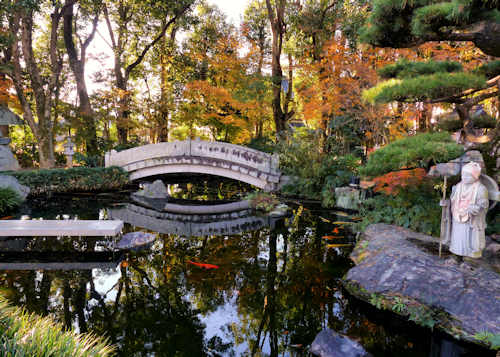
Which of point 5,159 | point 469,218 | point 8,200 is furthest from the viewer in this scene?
point 5,159

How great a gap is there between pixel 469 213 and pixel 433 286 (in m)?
1.03

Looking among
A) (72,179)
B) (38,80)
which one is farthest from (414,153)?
(38,80)

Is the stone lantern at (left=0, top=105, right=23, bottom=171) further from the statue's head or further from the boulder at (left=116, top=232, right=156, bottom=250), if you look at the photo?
the statue's head

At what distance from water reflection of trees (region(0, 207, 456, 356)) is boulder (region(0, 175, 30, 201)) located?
16.4 ft

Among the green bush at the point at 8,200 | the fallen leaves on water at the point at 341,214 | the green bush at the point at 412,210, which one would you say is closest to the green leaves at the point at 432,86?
the green bush at the point at 412,210

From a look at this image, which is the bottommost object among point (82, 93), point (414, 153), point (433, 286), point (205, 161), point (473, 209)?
point (433, 286)

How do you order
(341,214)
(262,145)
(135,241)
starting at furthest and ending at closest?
(262,145)
(341,214)
(135,241)

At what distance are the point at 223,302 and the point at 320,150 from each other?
26.0 ft

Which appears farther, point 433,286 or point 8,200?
point 8,200

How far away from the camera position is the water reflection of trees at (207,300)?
3160 millimetres

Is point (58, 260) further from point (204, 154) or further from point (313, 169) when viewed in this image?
point (313, 169)

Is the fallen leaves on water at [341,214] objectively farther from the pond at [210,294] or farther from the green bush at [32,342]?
the green bush at [32,342]

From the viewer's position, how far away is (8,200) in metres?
7.97

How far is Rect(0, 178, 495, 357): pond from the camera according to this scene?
3135 millimetres
